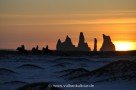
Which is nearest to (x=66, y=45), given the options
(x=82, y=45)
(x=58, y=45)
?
(x=58, y=45)

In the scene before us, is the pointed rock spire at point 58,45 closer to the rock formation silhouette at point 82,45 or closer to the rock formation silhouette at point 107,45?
the rock formation silhouette at point 82,45

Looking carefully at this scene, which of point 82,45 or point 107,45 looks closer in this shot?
point 107,45

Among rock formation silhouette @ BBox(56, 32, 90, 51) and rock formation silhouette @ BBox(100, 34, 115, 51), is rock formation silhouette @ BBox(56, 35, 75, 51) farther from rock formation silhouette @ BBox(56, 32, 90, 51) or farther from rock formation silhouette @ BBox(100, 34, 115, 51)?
rock formation silhouette @ BBox(100, 34, 115, 51)

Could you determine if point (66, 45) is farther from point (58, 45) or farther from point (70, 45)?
point (58, 45)

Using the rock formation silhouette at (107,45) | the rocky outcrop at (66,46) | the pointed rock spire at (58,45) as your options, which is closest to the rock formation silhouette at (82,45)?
the rocky outcrop at (66,46)

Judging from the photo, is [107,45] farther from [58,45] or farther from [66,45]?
[58,45]

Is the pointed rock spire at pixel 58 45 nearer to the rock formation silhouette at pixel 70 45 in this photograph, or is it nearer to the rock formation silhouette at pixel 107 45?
the rock formation silhouette at pixel 70 45

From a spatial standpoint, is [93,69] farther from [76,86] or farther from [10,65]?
[10,65]

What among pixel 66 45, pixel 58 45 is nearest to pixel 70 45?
pixel 66 45

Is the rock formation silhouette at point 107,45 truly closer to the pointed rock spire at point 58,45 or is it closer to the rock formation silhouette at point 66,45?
the rock formation silhouette at point 66,45

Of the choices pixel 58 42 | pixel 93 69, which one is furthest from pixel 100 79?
pixel 58 42

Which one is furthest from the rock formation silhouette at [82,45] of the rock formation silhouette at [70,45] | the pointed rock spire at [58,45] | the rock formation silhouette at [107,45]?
the pointed rock spire at [58,45]

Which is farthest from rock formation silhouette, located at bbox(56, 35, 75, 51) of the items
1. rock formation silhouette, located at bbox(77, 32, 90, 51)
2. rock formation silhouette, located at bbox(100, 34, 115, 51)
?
rock formation silhouette, located at bbox(100, 34, 115, 51)

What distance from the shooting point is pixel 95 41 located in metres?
17.7
